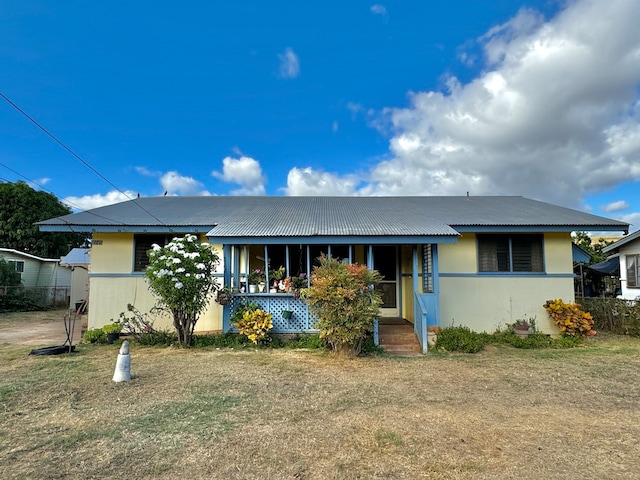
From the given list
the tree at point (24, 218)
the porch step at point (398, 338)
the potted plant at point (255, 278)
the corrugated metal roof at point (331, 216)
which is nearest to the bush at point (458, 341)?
the porch step at point (398, 338)

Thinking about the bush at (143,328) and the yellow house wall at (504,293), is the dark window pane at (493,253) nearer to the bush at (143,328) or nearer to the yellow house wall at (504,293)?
the yellow house wall at (504,293)

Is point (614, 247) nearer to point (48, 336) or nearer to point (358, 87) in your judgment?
point (358, 87)

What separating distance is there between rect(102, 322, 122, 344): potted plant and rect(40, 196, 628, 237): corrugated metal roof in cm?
256

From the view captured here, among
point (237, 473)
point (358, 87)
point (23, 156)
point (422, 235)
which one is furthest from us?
point (358, 87)

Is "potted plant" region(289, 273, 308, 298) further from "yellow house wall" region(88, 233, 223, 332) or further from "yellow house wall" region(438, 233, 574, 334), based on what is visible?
"yellow house wall" region(438, 233, 574, 334)

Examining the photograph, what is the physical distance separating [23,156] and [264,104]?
8111 millimetres

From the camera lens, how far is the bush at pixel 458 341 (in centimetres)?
835

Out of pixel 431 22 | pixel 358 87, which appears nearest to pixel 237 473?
pixel 431 22

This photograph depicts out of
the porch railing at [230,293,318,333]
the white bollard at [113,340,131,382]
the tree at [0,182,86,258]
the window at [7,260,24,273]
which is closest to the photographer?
the white bollard at [113,340,131,382]

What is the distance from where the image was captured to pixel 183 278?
27.2 ft

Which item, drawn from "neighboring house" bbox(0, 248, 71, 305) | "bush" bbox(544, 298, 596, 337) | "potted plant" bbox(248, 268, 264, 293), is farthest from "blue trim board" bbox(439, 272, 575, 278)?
"neighboring house" bbox(0, 248, 71, 305)

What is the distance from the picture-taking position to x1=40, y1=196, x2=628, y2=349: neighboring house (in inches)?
358

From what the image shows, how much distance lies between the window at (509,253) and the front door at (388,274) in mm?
2350

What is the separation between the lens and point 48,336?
10758 mm
